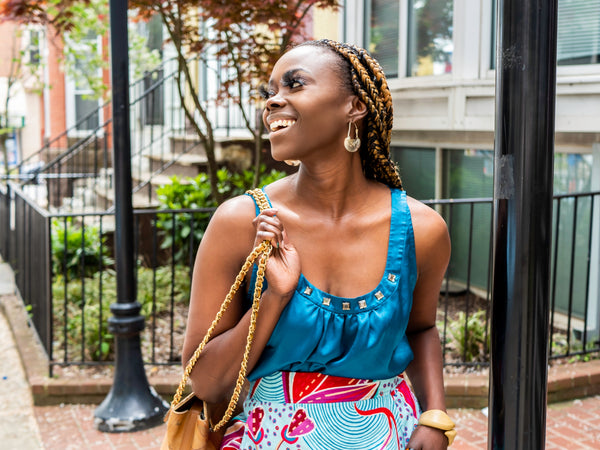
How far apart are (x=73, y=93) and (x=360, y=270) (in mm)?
18038

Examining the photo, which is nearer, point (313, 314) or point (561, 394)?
point (313, 314)

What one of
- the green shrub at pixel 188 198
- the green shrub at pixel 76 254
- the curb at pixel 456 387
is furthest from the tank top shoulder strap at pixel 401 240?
the green shrub at pixel 76 254

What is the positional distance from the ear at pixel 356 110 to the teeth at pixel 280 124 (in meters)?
0.16

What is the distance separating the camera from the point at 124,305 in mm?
4934

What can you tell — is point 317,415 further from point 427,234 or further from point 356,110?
point 356,110

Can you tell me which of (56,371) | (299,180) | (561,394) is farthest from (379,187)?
(56,371)

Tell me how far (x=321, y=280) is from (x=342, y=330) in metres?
0.13

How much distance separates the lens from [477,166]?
7.60 meters

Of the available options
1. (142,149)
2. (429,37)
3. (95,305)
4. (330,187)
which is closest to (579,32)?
(429,37)

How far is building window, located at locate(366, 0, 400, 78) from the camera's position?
8648mm

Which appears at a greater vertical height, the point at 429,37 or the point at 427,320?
the point at 429,37

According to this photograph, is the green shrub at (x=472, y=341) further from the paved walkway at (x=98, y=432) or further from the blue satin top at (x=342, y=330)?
the blue satin top at (x=342, y=330)

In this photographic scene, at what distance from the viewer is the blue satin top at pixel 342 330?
1.74 metres

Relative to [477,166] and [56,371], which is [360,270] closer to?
[56,371]
